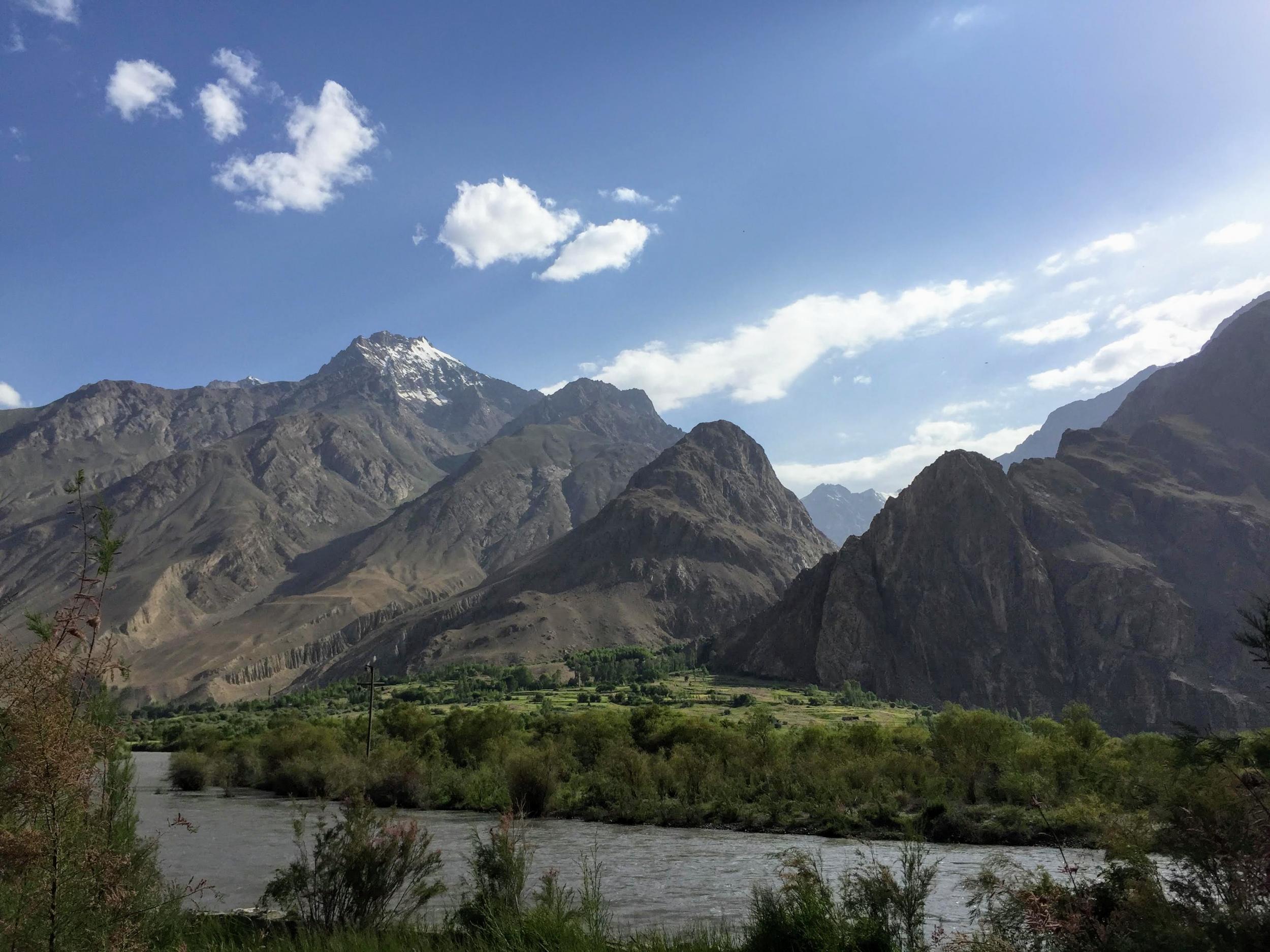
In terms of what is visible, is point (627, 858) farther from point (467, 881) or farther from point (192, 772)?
point (192, 772)

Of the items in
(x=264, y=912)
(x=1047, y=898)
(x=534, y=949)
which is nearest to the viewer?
(x=1047, y=898)

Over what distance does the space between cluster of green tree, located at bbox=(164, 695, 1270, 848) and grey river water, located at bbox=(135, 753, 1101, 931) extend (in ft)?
8.96

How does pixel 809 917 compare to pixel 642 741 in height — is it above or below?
above

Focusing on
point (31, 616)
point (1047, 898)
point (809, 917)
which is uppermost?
point (31, 616)

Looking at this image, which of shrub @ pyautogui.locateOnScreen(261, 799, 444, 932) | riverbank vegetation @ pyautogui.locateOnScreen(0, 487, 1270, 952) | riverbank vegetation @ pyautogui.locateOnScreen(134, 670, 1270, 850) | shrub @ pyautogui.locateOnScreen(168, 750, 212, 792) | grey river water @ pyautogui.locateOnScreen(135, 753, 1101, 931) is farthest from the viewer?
shrub @ pyautogui.locateOnScreen(168, 750, 212, 792)

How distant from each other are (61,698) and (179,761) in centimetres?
8768

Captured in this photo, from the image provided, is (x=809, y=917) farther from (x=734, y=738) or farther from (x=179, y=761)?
(x=179, y=761)

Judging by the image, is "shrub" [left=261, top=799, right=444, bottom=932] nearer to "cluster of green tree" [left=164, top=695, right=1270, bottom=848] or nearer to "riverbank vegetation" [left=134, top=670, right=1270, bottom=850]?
"cluster of green tree" [left=164, top=695, right=1270, bottom=848]

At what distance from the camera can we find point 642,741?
251ft

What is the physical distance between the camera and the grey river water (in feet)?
102

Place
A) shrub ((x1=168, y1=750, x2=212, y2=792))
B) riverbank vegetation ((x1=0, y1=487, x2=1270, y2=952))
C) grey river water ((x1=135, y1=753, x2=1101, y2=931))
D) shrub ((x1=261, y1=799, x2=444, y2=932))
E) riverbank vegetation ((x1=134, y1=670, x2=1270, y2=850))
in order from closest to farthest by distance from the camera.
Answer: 1. riverbank vegetation ((x1=0, y1=487, x2=1270, y2=952))
2. shrub ((x1=261, y1=799, x2=444, y2=932))
3. grey river water ((x1=135, y1=753, x2=1101, y2=931))
4. riverbank vegetation ((x1=134, y1=670, x2=1270, y2=850))
5. shrub ((x1=168, y1=750, x2=212, y2=792))

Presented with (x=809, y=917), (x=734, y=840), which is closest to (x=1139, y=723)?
(x=734, y=840)

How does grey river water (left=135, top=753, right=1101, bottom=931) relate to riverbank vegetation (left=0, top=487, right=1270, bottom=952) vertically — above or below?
below

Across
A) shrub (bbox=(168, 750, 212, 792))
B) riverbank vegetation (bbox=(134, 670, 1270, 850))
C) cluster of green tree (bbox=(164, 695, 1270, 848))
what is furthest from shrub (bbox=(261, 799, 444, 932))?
shrub (bbox=(168, 750, 212, 792))
